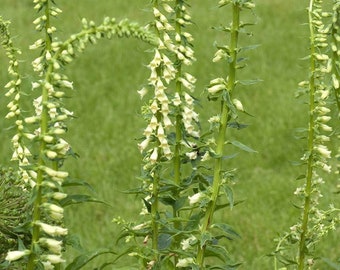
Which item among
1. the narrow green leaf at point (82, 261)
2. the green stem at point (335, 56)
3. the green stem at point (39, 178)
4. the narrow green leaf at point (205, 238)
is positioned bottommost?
the narrow green leaf at point (82, 261)

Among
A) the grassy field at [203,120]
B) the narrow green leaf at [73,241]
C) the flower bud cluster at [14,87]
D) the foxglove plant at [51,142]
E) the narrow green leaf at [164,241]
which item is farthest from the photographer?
the grassy field at [203,120]

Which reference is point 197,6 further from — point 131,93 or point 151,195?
point 151,195

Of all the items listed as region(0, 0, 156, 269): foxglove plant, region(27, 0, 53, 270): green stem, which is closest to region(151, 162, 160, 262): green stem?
region(0, 0, 156, 269): foxglove plant

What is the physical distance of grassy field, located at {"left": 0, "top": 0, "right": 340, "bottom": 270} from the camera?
672 centimetres

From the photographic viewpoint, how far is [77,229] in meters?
6.71

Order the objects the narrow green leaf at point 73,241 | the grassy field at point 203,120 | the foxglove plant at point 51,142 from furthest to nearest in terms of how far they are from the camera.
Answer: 1. the grassy field at point 203,120
2. the narrow green leaf at point 73,241
3. the foxglove plant at point 51,142

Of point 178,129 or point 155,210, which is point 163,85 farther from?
point 155,210

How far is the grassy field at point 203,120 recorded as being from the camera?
6.72 meters

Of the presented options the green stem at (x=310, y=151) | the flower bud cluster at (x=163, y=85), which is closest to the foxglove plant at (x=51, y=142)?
the flower bud cluster at (x=163, y=85)

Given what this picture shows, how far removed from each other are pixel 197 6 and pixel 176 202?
8619mm

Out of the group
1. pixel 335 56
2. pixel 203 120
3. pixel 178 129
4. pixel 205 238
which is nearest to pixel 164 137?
pixel 178 129

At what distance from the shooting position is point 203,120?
8.70 m

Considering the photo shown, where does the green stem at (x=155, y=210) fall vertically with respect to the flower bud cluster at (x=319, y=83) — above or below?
below

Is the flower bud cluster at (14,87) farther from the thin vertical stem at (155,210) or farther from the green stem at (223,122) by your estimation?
the green stem at (223,122)
